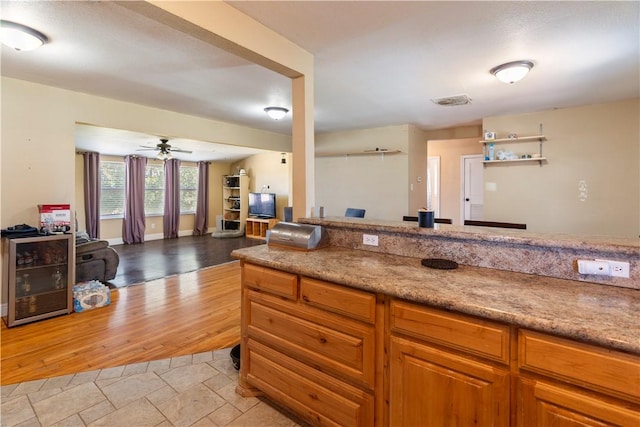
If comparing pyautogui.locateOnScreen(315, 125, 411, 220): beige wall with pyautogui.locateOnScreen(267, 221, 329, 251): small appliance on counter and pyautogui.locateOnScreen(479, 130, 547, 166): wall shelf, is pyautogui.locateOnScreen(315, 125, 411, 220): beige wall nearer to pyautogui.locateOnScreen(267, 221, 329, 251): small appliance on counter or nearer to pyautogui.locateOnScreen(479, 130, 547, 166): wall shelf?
pyautogui.locateOnScreen(479, 130, 547, 166): wall shelf

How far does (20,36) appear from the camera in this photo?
2.08 m

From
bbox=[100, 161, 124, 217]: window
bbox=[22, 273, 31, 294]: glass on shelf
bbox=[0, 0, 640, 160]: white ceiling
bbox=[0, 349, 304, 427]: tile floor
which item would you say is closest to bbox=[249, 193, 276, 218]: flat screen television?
bbox=[100, 161, 124, 217]: window

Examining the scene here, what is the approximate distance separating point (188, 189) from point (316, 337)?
8163 millimetres

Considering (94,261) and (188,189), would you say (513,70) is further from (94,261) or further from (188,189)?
(188,189)

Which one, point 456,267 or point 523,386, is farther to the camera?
point 456,267

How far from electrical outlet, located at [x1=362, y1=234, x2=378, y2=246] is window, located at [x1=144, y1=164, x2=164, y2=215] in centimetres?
756

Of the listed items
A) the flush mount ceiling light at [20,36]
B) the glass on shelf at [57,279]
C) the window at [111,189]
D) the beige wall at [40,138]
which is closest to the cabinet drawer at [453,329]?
the flush mount ceiling light at [20,36]

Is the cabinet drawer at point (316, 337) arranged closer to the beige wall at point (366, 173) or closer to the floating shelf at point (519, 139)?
the beige wall at point (366, 173)

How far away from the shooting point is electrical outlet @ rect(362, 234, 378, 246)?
200 cm

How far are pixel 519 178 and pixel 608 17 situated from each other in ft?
9.50

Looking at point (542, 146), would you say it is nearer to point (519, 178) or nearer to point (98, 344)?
point (519, 178)

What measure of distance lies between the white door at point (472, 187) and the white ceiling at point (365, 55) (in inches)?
90.2

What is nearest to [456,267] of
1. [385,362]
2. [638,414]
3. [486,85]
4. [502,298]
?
[502,298]

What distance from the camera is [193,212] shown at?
8.84m
